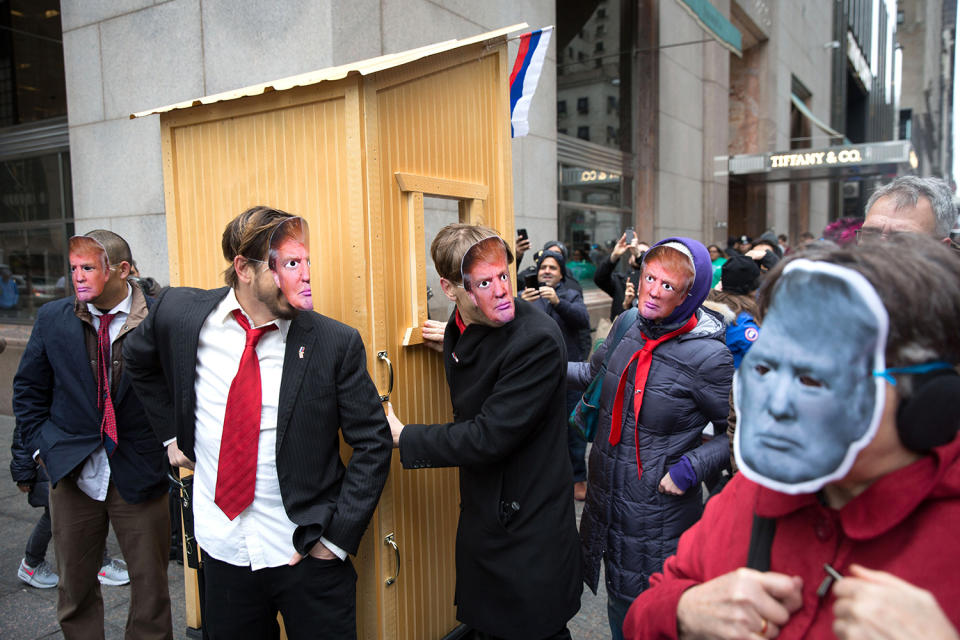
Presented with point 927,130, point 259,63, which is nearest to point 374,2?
point 259,63

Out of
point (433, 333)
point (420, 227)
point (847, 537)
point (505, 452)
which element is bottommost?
point (505, 452)

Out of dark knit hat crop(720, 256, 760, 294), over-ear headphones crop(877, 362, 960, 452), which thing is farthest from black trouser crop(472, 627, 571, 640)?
dark knit hat crop(720, 256, 760, 294)

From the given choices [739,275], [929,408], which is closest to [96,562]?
[929,408]

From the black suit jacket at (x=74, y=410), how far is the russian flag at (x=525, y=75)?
7.22ft

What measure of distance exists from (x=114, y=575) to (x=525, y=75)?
3889 mm

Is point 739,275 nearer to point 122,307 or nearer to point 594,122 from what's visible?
point 122,307

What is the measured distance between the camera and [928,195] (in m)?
2.38

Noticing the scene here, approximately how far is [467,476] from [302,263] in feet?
3.24

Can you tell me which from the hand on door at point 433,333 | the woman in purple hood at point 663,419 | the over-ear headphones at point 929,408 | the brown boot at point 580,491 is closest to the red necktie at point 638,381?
the woman in purple hood at point 663,419

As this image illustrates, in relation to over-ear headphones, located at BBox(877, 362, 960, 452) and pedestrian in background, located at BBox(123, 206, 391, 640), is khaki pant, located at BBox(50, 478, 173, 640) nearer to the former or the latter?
pedestrian in background, located at BBox(123, 206, 391, 640)

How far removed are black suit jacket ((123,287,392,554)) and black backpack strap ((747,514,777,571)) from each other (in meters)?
1.45

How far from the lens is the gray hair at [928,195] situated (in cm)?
238

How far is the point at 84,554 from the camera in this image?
2.97 metres

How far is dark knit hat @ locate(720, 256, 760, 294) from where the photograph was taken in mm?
3537
